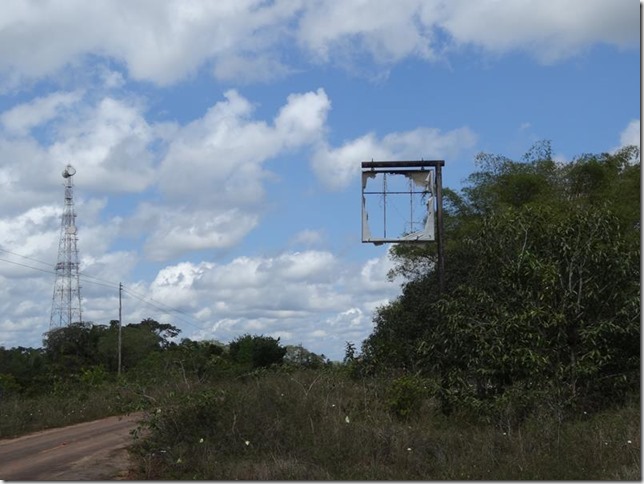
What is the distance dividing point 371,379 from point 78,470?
7063 millimetres

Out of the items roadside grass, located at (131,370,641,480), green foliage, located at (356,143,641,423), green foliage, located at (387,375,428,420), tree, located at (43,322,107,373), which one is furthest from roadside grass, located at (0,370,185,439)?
tree, located at (43,322,107,373)

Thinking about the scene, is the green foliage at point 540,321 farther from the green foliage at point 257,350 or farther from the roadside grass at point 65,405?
the green foliage at point 257,350

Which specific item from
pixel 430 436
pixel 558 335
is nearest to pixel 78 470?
pixel 430 436

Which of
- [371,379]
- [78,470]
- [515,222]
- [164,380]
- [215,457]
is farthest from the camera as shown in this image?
[164,380]

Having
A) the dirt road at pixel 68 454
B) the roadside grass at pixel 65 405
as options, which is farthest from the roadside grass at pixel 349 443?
the roadside grass at pixel 65 405

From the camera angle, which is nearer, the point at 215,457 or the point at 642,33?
the point at 642,33

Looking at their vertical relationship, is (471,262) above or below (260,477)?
above

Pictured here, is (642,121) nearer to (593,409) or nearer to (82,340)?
(593,409)

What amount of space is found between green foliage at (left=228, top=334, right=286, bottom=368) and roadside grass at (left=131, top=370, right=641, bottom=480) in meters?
29.5

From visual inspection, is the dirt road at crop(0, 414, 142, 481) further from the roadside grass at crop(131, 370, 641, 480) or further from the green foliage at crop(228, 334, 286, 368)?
the green foliage at crop(228, 334, 286, 368)

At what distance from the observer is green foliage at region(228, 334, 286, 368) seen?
4605 centimetres

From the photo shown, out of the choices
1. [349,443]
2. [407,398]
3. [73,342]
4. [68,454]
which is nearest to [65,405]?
[68,454]

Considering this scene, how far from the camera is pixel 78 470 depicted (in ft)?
49.8

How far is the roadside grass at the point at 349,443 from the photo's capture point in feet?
41.3
